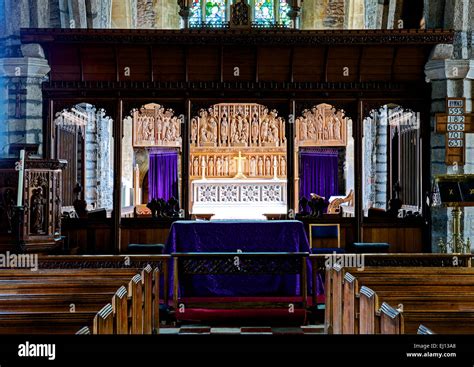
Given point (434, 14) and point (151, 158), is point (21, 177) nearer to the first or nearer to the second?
point (434, 14)

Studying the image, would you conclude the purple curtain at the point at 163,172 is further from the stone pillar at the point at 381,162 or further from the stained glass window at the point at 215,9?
the stained glass window at the point at 215,9

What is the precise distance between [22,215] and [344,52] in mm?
5384

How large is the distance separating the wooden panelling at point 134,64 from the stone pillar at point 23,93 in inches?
44.6

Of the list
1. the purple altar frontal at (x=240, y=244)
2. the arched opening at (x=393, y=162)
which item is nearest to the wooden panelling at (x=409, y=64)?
the arched opening at (x=393, y=162)

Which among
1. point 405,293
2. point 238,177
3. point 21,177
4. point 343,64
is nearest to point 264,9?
point 238,177

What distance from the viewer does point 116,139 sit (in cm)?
945

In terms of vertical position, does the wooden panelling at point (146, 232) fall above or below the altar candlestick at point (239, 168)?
below

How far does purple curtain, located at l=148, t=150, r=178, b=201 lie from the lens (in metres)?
16.1

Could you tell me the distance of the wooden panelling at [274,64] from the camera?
30.7 ft

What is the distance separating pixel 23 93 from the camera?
29.8 feet

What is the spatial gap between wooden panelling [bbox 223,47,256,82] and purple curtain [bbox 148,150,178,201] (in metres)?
6.90

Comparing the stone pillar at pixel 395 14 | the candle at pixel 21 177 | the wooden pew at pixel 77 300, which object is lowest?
the wooden pew at pixel 77 300

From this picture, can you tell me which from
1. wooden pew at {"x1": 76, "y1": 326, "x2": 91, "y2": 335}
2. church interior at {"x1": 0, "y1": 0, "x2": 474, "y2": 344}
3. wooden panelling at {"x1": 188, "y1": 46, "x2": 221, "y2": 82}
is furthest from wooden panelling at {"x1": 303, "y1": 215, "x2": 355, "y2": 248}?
wooden pew at {"x1": 76, "y1": 326, "x2": 91, "y2": 335}

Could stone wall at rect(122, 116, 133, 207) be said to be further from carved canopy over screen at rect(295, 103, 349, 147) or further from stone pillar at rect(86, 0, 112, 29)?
carved canopy over screen at rect(295, 103, 349, 147)
